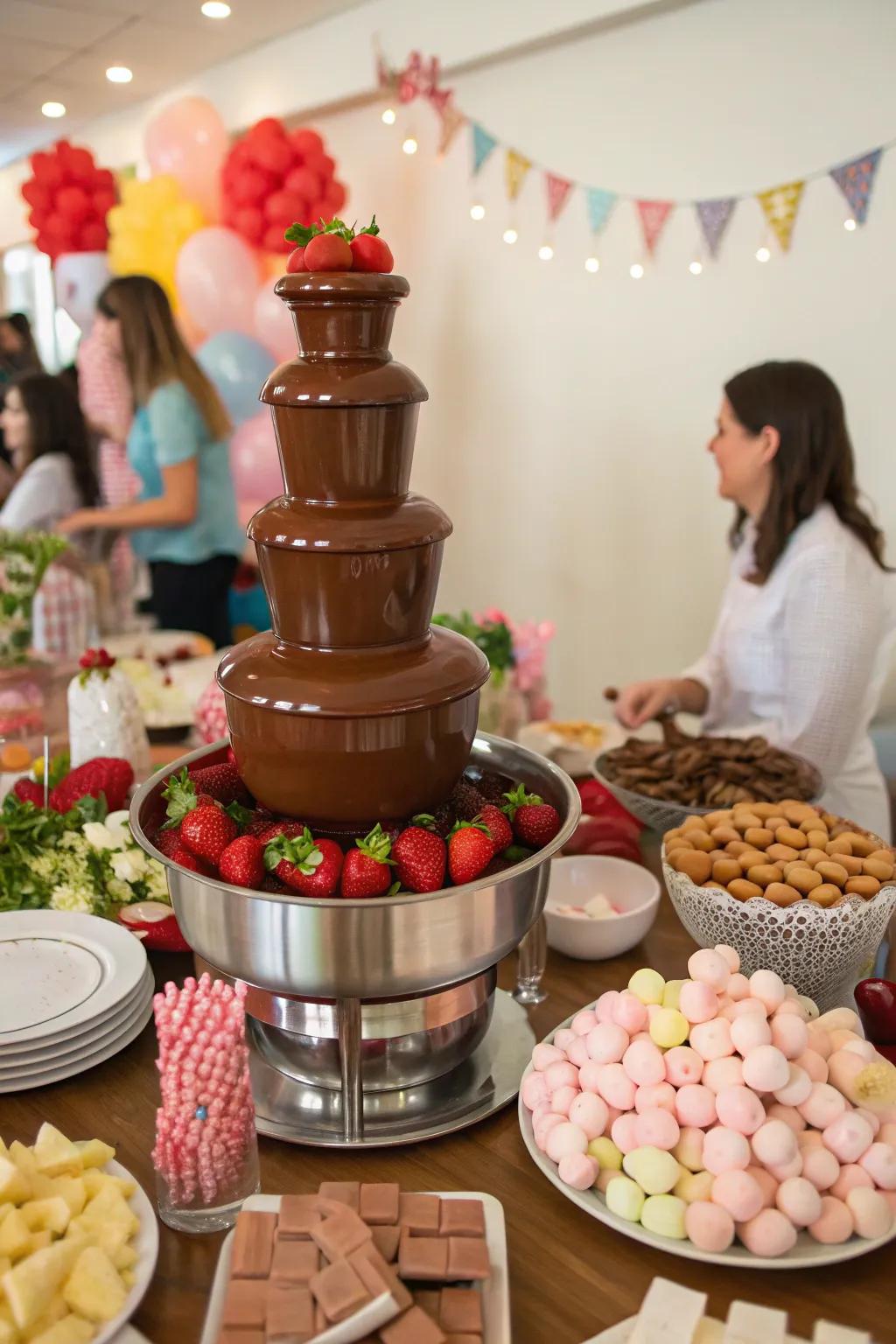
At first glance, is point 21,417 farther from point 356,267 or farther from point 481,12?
point 356,267

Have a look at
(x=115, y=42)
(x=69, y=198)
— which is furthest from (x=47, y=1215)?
(x=115, y=42)

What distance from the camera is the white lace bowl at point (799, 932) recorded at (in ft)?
3.93

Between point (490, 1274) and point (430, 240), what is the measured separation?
4237mm

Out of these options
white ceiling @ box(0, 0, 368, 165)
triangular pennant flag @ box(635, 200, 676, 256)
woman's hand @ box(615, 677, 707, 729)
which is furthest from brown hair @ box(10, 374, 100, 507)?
woman's hand @ box(615, 677, 707, 729)

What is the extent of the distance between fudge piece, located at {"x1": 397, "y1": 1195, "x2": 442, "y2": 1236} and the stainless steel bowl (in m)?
0.19

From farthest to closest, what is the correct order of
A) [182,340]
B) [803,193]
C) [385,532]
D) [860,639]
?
1. [182,340]
2. [803,193]
3. [860,639]
4. [385,532]

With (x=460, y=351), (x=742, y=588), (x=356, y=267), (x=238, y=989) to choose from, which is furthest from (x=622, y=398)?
(x=238, y=989)

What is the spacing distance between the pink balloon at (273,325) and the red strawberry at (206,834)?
3.14 m

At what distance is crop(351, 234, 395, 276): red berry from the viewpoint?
1.09 m

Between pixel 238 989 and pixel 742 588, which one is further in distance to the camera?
pixel 742 588

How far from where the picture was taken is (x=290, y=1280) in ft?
2.67

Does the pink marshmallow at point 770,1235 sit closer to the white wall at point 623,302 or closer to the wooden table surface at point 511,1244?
the wooden table surface at point 511,1244

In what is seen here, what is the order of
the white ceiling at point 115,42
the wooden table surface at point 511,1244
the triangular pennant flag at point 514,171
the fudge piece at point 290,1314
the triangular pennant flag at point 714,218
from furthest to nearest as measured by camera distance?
1. the white ceiling at point 115,42
2. the triangular pennant flag at point 514,171
3. the triangular pennant flag at point 714,218
4. the wooden table surface at point 511,1244
5. the fudge piece at point 290,1314

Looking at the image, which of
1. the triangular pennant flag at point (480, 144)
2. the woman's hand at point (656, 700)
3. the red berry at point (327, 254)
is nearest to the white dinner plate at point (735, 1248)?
the red berry at point (327, 254)
